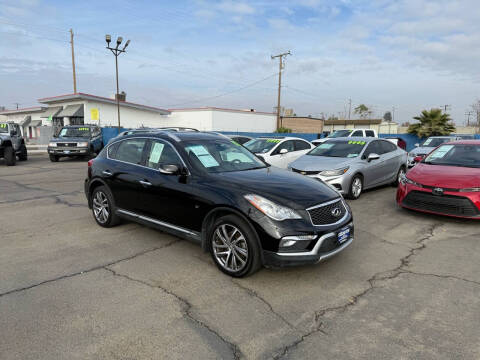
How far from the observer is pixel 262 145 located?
11227 mm

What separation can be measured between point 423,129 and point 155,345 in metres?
32.1

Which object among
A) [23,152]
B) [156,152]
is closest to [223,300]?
[156,152]

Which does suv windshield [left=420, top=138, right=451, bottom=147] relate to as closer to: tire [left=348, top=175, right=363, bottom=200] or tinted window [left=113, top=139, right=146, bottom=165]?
tire [left=348, top=175, right=363, bottom=200]

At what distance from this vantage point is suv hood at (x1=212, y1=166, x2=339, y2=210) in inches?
145

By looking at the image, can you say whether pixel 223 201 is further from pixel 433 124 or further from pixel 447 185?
pixel 433 124

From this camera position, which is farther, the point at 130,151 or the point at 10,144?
the point at 10,144

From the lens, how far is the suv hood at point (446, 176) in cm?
577

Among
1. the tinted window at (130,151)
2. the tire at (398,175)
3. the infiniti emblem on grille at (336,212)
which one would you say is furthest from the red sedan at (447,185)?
the tinted window at (130,151)

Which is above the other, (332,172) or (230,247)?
(332,172)

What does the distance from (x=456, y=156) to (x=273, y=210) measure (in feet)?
17.8

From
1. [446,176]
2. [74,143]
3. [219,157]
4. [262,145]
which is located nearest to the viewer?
[219,157]

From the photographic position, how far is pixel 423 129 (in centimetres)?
2953

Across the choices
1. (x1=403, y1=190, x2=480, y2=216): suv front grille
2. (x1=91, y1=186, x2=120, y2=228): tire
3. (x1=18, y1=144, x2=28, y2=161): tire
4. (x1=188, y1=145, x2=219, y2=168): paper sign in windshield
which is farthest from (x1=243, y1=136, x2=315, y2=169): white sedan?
(x1=18, y1=144, x2=28, y2=161): tire

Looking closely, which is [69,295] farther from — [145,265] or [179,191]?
[179,191]
